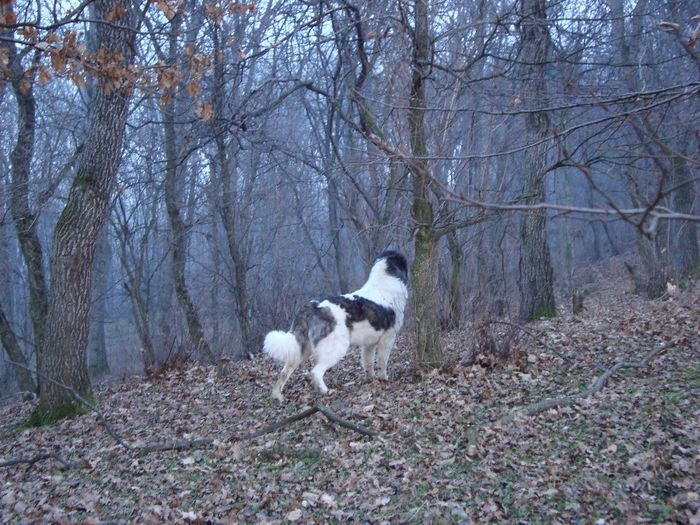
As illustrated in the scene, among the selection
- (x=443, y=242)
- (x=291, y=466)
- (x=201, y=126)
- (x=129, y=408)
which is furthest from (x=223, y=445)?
(x=443, y=242)

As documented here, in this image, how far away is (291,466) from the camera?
702 centimetres

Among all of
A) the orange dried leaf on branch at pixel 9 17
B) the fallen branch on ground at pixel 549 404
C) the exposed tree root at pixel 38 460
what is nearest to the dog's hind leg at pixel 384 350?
the fallen branch on ground at pixel 549 404

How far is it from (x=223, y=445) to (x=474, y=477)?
3053 mm

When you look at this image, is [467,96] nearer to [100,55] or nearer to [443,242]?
[443,242]

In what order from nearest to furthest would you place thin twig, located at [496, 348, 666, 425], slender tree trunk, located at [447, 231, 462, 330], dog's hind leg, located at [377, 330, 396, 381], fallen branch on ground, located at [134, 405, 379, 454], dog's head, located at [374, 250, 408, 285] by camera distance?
thin twig, located at [496, 348, 666, 425]
fallen branch on ground, located at [134, 405, 379, 454]
dog's hind leg, located at [377, 330, 396, 381]
dog's head, located at [374, 250, 408, 285]
slender tree trunk, located at [447, 231, 462, 330]

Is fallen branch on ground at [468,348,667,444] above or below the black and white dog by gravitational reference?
below

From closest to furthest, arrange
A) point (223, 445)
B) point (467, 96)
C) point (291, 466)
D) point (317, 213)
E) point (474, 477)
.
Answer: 1. point (474, 477)
2. point (291, 466)
3. point (223, 445)
4. point (467, 96)
5. point (317, 213)

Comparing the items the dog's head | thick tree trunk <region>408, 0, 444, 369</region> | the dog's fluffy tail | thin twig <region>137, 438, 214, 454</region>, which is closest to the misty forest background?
thick tree trunk <region>408, 0, 444, 369</region>

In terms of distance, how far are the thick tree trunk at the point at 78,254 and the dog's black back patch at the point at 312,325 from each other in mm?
3843

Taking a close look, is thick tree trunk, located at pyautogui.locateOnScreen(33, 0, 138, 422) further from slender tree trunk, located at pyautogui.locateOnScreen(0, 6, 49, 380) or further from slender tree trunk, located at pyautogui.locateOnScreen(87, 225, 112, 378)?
slender tree trunk, located at pyautogui.locateOnScreen(87, 225, 112, 378)

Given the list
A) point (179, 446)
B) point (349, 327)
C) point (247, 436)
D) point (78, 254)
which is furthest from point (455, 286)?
point (78, 254)

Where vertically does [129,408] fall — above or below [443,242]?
below

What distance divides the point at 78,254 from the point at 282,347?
3972 mm

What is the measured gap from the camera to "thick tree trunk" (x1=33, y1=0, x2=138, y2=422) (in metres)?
10.8
